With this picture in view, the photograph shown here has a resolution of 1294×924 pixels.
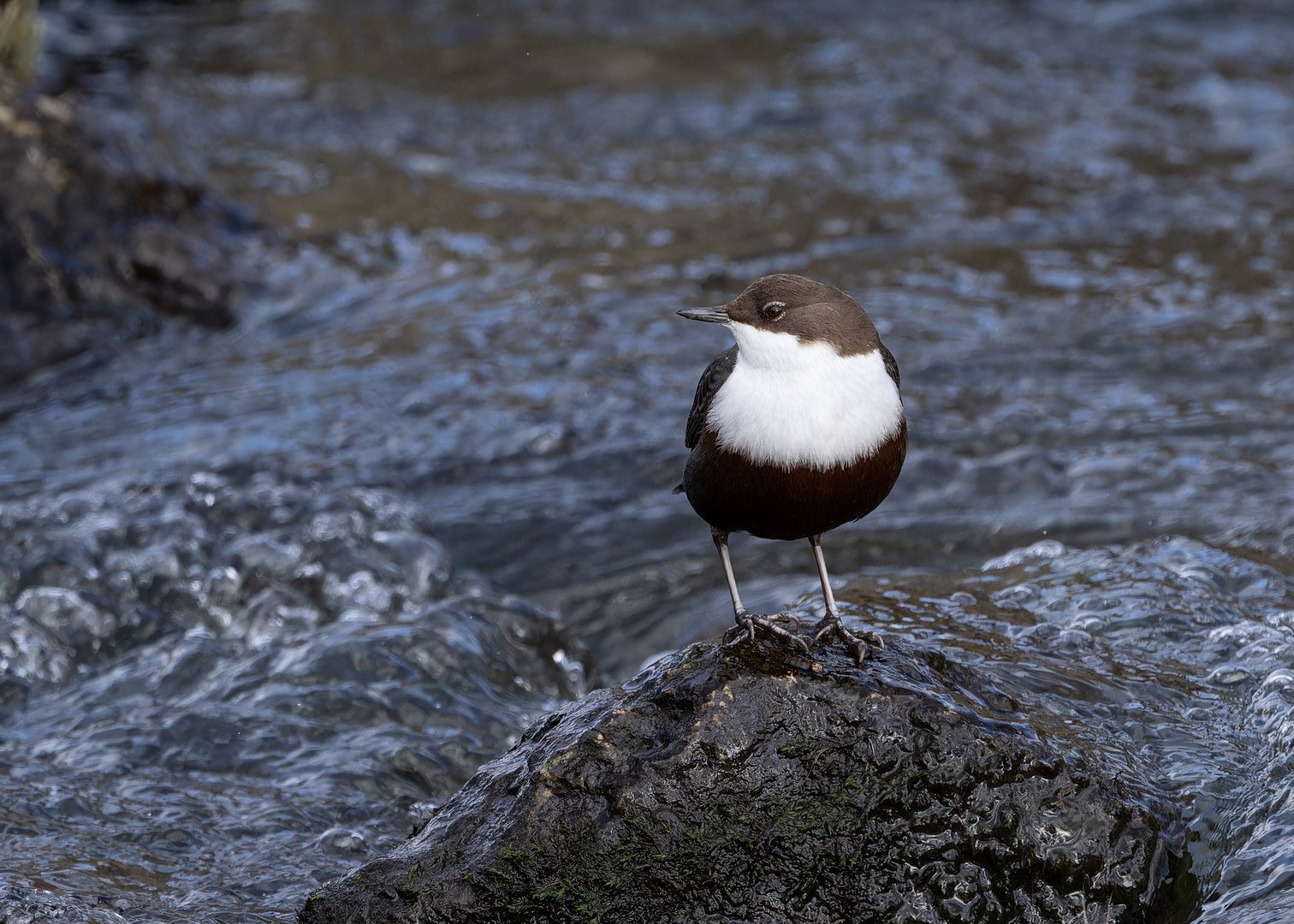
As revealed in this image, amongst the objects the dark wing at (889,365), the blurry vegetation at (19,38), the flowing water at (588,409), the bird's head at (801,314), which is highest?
the blurry vegetation at (19,38)

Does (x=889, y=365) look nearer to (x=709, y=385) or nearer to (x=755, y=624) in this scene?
(x=709, y=385)

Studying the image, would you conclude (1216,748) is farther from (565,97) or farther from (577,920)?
(565,97)

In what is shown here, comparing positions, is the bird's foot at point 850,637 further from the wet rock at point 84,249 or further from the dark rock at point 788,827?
the wet rock at point 84,249

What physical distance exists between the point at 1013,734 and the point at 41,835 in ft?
8.71

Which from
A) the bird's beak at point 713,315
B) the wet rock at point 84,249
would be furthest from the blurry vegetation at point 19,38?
the bird's beak at point 713,315

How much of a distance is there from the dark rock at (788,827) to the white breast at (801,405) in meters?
0.52

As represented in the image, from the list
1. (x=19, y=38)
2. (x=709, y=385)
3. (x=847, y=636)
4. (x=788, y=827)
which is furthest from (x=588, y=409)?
(x=19, y=38)

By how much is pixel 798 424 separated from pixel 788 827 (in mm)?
897

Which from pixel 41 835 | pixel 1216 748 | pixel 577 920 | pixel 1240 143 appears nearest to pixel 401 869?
pixel 577 920

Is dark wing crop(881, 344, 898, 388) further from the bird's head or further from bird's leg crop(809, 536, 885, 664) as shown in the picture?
bird's leg crop(809, 536, 885, 664)

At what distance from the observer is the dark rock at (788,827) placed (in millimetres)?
2885

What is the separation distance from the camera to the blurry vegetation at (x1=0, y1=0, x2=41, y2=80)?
332 inches

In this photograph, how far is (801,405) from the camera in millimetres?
3053

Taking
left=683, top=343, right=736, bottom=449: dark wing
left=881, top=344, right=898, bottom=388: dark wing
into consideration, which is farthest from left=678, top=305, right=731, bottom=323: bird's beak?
left=881, top=344, right=898, bottom=388: dark wing
